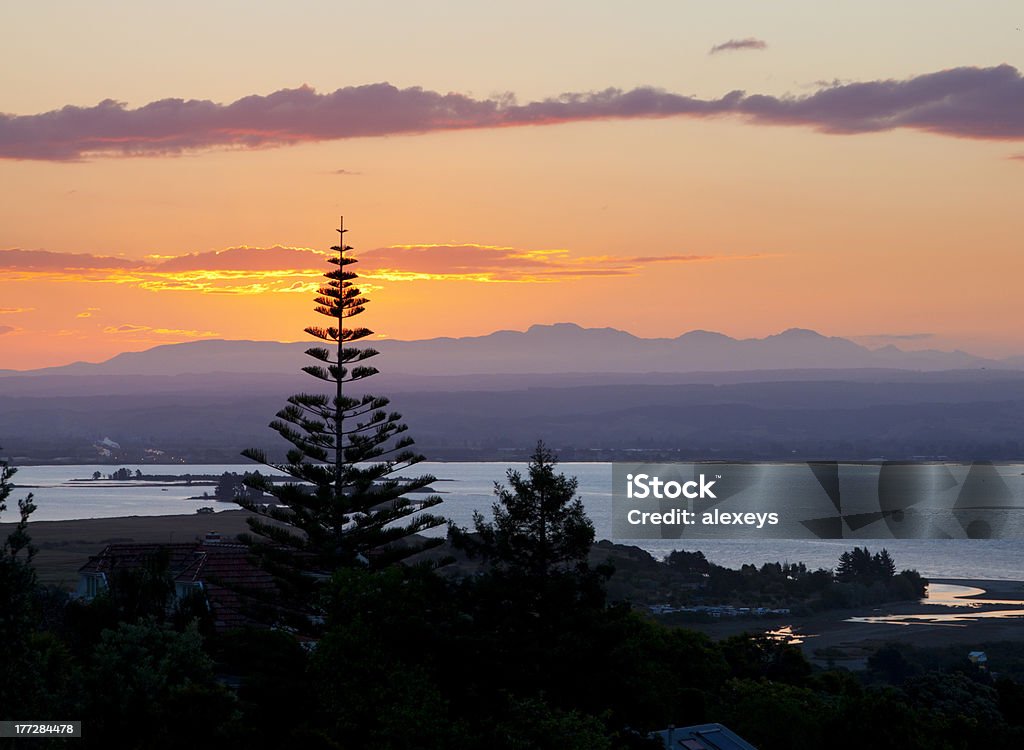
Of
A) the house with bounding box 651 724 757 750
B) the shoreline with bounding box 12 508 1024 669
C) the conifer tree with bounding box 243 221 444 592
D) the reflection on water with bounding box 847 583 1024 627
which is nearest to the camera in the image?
the house with bounding box 651 724 757 750

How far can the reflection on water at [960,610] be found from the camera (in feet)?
261

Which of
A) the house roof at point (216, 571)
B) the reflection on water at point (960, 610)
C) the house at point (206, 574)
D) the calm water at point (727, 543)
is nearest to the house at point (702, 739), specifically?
the house roof at point (216, 571)

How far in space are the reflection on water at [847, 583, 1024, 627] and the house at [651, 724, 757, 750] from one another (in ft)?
164

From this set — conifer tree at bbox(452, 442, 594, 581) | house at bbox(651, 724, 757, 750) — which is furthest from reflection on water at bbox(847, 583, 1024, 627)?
conifer tree at bbox(452, 442, 594, 581)

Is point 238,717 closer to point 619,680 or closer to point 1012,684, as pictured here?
point 619,680

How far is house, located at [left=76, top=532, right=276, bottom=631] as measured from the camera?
39750 mm

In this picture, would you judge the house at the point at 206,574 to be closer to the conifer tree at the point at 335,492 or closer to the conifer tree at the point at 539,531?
the conifer tree at the point at 335,492

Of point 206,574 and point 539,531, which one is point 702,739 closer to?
point 539,531

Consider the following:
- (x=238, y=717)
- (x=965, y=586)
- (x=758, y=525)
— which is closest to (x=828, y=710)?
(x=238, y=717)

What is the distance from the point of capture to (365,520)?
1587 inches

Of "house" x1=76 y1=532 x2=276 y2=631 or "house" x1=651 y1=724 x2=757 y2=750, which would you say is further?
"house" x1=76 y1=532 x2=276 y2=631

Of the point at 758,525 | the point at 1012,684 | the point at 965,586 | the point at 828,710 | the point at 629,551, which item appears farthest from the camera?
the point at 758,525

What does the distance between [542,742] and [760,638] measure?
2929cm

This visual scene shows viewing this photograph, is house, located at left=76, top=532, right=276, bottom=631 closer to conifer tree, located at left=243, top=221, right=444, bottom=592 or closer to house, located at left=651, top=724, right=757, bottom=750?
conifer tree, located at left=243, top=221, right=444, bottom=592
